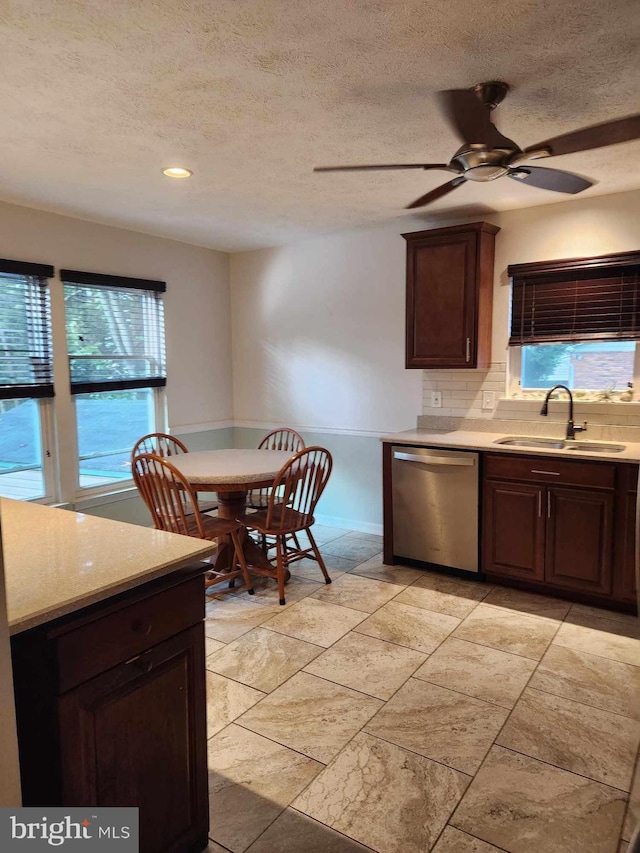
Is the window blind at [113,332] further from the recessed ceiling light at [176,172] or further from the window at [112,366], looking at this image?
the recessed ceiling light at [176,172]

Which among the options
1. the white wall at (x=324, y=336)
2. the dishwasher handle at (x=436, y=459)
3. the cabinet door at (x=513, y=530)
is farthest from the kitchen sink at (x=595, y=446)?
the white wall at (x=324, y=336)

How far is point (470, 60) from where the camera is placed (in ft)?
6.24

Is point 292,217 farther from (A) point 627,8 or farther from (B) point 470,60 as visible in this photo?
(A) point 627,8

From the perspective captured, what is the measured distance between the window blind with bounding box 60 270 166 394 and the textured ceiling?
748 mm

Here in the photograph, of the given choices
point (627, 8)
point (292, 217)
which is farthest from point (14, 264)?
point (627, 8)

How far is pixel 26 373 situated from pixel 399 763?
3059 millimetres

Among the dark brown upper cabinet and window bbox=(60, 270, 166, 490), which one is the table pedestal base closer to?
window bbox=(60, 270, 166, 490)

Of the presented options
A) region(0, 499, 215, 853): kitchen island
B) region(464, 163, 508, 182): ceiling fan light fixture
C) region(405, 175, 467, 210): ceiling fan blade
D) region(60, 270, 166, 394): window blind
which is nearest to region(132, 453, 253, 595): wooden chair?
region(60, 270, 166, 394): window blind

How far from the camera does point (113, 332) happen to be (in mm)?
4199

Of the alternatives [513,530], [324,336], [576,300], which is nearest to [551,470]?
[513,530]

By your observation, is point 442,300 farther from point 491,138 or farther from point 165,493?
point 165,493

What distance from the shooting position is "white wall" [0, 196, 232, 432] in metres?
3.68

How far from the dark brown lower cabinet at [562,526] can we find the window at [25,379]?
2835 mm

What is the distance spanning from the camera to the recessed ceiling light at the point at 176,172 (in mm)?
2941
